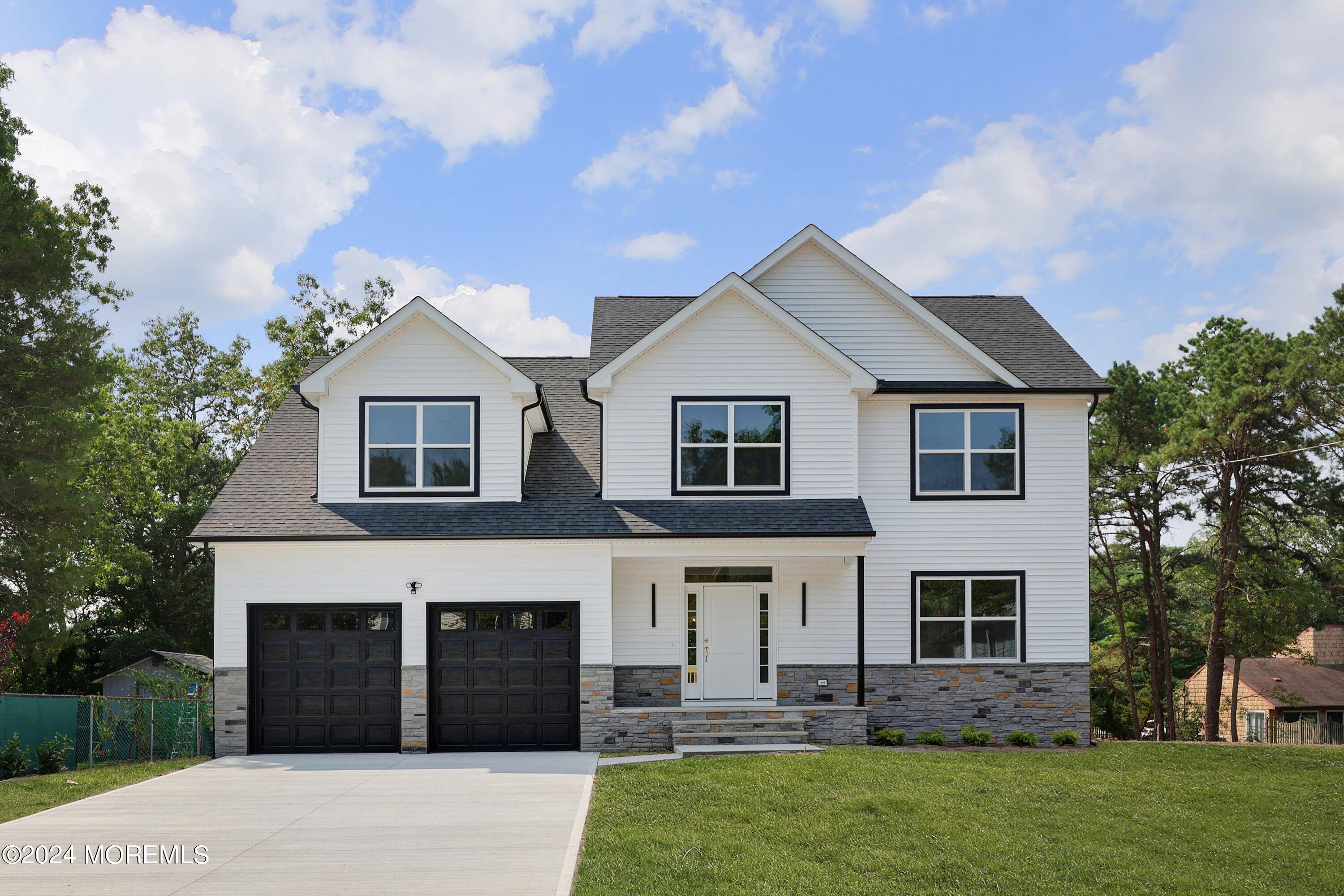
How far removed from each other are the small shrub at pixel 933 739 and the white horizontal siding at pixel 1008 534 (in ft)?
4.50

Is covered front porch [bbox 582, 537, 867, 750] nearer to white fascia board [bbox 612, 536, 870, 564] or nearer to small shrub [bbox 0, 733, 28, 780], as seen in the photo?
white fascia board [bbox 612, 536, 870, 564]

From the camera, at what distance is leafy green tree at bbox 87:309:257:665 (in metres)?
32.1

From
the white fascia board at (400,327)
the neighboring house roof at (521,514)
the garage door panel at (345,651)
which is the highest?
the white fascia board at (400,327)

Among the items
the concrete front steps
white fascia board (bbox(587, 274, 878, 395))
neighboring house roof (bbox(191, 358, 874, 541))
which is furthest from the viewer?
white fascia board (bbox(587, 274, 878, 395))

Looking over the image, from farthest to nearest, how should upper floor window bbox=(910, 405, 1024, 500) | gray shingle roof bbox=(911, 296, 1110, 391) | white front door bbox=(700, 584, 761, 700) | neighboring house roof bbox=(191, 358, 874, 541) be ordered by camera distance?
gray shingle roof bbox=(911, 296, 1110, 391), upper floor window bbox=(910, 405, 1024, 500), white front door bbox=(700, 584, 761, 700), neighboring house roof bbox=(191, 358, 874, 541)

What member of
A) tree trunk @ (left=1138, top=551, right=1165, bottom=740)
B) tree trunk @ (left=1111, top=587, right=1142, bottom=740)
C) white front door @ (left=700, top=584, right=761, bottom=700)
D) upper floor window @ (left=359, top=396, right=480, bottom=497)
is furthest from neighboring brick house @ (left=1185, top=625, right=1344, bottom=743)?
upper floor window @ (left=359, top=396, right=480, bottom=497)

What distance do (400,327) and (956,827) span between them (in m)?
11.2

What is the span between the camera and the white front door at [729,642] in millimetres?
16453

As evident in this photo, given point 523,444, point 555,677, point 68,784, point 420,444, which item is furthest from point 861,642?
point 68,784

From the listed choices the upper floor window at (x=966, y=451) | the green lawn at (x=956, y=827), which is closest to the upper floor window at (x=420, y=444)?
the green lawn at (x=956, y=827)

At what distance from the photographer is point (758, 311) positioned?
16.6 m

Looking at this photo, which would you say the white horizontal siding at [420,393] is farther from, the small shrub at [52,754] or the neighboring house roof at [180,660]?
the neighboring house roof at [180,660]

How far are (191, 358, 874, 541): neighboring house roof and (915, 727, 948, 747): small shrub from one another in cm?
339

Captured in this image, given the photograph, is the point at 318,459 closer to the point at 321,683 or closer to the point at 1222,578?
the point at 321,683
